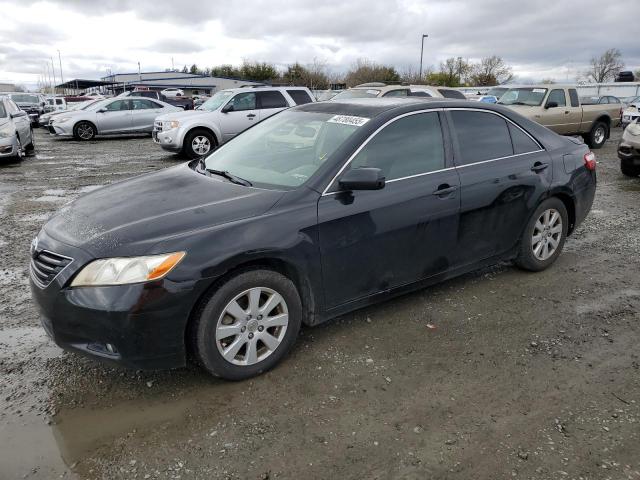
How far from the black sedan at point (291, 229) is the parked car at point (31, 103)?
2771 cm

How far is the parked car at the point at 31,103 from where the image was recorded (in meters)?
27.6

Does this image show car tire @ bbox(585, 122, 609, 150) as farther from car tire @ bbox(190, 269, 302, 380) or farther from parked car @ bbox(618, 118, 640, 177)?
car tire @ bbox(190, 269, 302, 380)

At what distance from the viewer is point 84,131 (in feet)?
61.4

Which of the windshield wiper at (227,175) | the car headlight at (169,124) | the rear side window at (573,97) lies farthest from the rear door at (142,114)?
the windshield wiper at (227,175)

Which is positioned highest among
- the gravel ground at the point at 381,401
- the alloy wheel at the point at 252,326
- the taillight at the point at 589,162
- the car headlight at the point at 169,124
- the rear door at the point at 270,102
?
the rear door at the point at 270,102

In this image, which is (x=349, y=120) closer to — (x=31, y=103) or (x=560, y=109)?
(x=560, y=109)

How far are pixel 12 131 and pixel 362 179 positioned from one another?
12078 millimetres

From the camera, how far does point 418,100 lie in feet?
14.1

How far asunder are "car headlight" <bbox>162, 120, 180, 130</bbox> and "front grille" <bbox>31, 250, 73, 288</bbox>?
33.8 feet

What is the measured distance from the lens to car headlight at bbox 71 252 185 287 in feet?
9.20

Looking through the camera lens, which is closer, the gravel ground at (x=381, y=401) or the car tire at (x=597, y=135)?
the gravel ground at (x=381, y=401)

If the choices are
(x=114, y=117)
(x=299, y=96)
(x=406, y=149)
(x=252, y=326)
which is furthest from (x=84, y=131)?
(x=252, y=326)

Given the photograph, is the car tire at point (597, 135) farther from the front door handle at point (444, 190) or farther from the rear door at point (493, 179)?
the front door handle at point (444, 190)

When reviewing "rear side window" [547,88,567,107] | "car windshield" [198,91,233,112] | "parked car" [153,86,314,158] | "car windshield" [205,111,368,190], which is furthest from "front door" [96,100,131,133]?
"car windshield" [205,111,368,190]
